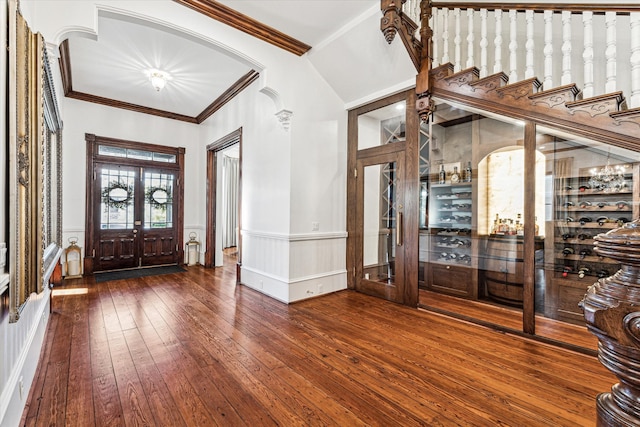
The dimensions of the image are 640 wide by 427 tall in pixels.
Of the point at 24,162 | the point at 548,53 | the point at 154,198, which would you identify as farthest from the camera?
the point at 154,198

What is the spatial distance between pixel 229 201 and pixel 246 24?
6725 mm

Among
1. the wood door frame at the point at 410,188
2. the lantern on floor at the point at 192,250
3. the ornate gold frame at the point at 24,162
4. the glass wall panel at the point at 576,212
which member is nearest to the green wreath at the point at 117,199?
the lantern on floor at the point at 192,250

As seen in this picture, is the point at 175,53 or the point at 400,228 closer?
the point at 400,228

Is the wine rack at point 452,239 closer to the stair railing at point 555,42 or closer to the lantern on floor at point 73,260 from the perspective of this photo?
the stair railing at point 555,42

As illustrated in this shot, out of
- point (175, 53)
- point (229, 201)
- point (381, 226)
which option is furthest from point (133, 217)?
point (381, 226)

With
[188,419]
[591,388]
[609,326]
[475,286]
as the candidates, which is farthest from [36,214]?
[475,286]

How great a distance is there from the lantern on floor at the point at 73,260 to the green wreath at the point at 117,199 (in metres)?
0.88

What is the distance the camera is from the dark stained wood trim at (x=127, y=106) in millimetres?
5415

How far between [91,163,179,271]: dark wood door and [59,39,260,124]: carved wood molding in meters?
1.17

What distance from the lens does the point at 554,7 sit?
9.07ft

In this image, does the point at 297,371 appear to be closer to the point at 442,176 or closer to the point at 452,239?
the point at 452,239

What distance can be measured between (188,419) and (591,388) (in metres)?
2.65

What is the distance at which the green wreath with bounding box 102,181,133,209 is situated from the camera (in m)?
5.77

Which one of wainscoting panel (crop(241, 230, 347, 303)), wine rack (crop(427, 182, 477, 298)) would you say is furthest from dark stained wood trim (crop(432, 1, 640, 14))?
wainscoting panel (crop(241, 230, 347, 303))
